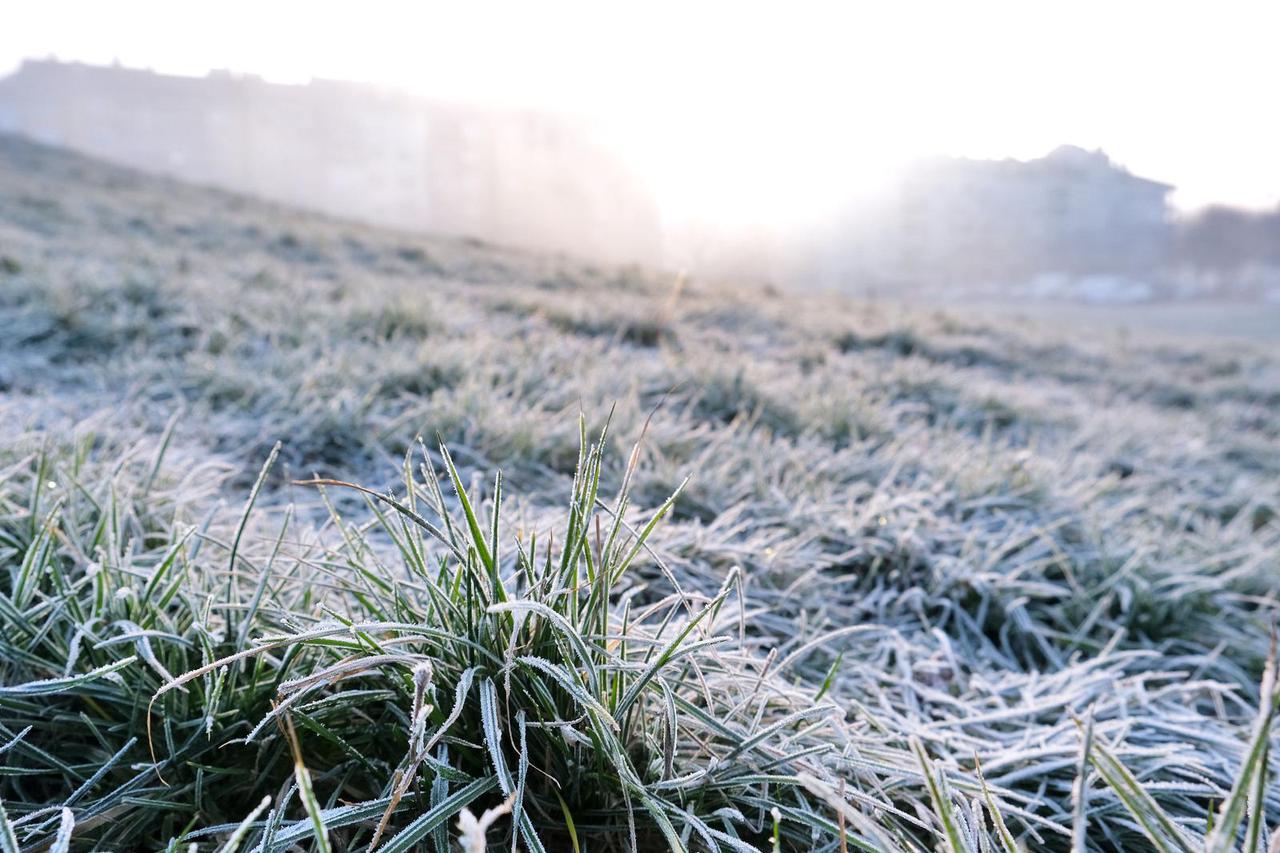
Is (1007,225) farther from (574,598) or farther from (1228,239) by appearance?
(574,598)

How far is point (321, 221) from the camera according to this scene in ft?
32.3

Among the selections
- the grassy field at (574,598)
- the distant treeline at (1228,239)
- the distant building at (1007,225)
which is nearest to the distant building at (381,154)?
the distant building at (1007,225)

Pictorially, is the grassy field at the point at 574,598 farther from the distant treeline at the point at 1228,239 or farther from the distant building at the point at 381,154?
the distant treeline at the point at 1228,239

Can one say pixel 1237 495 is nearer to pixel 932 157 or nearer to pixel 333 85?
pixel 333 85

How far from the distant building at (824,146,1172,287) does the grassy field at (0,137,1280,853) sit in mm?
29665

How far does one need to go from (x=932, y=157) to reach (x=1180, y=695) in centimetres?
3376

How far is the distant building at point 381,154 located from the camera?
25766 mm

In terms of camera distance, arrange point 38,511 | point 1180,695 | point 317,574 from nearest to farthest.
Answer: point 317,574
point 38,511
point 1180,695

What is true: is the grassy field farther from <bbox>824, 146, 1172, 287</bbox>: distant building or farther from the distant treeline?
the distant treeline

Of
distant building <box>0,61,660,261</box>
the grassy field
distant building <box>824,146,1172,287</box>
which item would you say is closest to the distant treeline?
distant building <box>824,146,1172,287</box>

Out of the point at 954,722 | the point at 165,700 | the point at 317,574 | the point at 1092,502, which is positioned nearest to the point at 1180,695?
the point at 954,722

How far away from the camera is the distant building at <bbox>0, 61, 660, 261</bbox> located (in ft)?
84.5

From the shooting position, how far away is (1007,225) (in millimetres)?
34344

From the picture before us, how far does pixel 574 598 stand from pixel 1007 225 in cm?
3904
